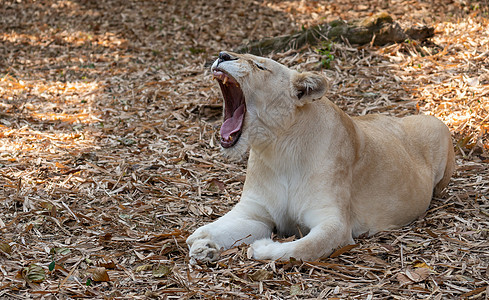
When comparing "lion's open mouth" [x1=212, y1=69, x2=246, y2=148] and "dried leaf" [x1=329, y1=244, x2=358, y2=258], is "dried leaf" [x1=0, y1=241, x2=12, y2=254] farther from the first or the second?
"dried leaf" [x1=329, y1=244, x2=358, y2=258]

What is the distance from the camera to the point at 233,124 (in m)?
4.54

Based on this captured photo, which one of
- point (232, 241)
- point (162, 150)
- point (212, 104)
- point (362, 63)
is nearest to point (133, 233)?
point (232, 241)

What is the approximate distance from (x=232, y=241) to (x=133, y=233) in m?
0.82

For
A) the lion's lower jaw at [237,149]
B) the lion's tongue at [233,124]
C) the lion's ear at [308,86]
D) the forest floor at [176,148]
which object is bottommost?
the forest floor at [176,148]

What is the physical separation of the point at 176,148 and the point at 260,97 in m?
2.78

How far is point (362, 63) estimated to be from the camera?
8938 mm

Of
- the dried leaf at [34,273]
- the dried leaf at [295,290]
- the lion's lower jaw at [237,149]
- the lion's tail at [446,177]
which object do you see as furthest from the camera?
the lion's tail at [446,177]

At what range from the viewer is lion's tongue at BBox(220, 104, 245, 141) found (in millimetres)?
4480

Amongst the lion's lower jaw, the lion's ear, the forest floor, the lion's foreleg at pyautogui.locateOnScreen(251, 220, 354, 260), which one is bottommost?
the forest floor

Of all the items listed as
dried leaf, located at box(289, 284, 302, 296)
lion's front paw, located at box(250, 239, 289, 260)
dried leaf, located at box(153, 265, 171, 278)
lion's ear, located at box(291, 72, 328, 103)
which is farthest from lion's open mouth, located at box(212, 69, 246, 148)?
dried leaf, located at box(289, 284, 302, 296)

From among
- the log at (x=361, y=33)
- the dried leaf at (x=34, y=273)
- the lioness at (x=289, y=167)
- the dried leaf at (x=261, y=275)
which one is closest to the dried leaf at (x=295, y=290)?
the dried leaf at (x=261, y=275)

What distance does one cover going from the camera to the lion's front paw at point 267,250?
4043 mm

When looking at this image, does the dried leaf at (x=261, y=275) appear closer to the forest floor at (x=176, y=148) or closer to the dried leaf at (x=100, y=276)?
the forest floor at (x=176, y=148)

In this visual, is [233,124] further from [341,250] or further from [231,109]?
[341,250]
